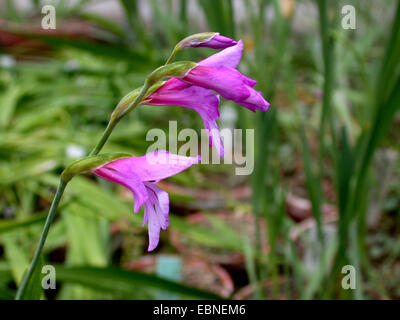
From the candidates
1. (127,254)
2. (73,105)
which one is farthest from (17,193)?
(73,105)

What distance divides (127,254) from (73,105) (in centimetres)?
60

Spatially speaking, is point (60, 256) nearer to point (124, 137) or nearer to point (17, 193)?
point (17, 193)

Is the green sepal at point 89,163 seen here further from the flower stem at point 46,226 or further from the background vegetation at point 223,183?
Result: the background vegetation at point 223,183

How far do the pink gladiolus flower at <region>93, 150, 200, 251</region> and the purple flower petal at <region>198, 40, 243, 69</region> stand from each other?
0.18ft

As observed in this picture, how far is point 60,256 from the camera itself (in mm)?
1198

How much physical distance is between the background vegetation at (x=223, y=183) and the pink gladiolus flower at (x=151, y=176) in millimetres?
322

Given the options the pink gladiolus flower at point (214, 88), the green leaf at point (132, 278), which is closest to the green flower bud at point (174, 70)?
the pink gladiolus flower at point (214, 88)

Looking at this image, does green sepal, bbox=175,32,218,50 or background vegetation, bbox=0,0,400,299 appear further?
background vegetation, bbox=0,0,400,299

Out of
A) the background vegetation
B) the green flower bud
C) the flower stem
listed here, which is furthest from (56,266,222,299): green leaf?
the green flower bud

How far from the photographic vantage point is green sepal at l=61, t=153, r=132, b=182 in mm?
322

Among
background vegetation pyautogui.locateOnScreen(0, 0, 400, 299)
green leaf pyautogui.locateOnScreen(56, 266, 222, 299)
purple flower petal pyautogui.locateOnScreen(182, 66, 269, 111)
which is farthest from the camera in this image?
background vegetation pyautogui.locateOnScreen(0, 0, 400, 299)

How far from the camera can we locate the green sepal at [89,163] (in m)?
0.32

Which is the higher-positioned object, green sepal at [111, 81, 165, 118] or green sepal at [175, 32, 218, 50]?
green sepal at [175, 32, 218, 50]

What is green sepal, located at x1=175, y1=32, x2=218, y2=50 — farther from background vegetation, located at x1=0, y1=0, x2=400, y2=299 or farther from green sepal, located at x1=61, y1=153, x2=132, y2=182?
background vegetation, located at x1=0, y1=0, x2=400, y2=299
